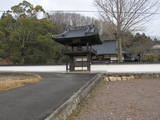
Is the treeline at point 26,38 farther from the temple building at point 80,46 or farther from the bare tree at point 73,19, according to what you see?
the bare tree at point 73,19

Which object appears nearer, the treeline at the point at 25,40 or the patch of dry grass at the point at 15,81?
the patch of dry grass at the point at 15,81

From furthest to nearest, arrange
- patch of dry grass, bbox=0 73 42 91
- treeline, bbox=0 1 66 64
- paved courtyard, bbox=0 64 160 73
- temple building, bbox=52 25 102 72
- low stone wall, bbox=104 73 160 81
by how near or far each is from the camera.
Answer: treeline, bbox=0 1 66 64 < paved courtyard, bbox=0 64 160 73 < temple building, bbox=52 25 102 72 < low stone wall, bbox=104 73 160 81 < patch of dry grass, bbox=0 73 42 91

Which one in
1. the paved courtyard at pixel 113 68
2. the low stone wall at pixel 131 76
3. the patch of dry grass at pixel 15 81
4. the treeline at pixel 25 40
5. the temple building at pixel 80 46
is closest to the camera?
the patch of dry grass at pixel 15 81

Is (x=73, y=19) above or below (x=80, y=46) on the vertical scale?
above

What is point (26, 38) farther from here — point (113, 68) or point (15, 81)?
point (15, 81)

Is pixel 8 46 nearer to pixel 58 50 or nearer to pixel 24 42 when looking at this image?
pixel 24 42

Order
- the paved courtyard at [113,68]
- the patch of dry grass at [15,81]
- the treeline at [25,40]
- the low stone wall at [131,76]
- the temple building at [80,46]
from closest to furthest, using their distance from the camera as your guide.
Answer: the patch of dry grass at [15,81] → the low stone wall at [131,76] → the temple building at [80,46] → the paved courtyard at [113,68] → the treeline at [25,40]

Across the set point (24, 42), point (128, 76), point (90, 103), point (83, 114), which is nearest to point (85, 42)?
point (128, 76)

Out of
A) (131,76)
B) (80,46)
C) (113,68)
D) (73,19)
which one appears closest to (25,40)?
(80,46)

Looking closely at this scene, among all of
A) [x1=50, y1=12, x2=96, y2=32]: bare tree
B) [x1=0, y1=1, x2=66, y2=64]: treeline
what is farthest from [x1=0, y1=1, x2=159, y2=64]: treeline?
[x1=50, y1=12, x2=96, y2=32]: bare tree

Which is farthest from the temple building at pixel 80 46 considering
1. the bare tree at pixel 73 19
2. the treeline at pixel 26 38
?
the bare tree at pixel 73 19

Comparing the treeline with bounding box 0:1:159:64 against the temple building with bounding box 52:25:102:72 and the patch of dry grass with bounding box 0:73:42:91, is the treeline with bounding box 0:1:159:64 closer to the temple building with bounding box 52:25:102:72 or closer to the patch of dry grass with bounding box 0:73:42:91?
the temple building with bounding box 52:25:102:72

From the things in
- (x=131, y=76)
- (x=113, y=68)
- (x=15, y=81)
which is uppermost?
(x=113, y=68)

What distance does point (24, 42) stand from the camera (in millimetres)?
25984
